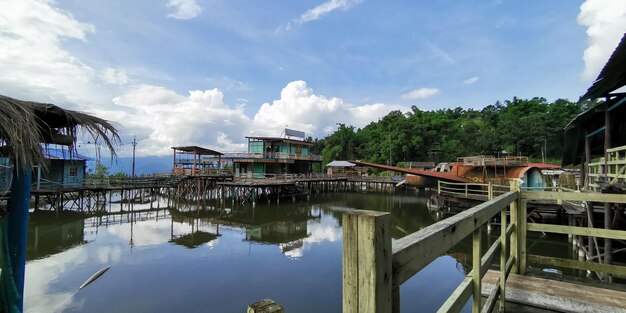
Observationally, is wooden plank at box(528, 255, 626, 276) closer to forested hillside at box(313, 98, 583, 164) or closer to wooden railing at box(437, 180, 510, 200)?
wooden railing at box(437, 180, 510, 200)

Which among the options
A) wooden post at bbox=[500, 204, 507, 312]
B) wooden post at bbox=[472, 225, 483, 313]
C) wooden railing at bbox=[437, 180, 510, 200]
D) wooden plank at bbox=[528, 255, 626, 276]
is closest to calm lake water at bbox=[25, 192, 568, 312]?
wooden railing at bbox=[437, 180, 510, 200]

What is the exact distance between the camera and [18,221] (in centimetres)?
388

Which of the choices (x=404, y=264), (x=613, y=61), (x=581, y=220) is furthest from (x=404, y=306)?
(x=581, y=220)

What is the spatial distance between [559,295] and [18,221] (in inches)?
245

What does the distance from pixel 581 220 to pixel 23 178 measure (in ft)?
52.2

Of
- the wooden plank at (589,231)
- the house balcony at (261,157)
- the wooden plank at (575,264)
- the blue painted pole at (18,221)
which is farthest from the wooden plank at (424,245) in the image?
the house balcony at (261,157)

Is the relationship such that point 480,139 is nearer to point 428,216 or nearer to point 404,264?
point 428,216

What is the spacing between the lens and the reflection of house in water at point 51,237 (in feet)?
38.1

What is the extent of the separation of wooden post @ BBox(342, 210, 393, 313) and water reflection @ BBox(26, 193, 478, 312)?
676 centimetres

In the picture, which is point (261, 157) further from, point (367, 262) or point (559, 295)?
point (367, 262)

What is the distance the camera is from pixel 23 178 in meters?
3.88

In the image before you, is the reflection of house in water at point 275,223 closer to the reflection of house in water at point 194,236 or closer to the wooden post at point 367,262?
the reflection of house in water at point 194,236

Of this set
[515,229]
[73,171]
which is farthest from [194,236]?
[73,171]

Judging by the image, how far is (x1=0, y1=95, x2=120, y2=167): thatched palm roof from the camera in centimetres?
330
